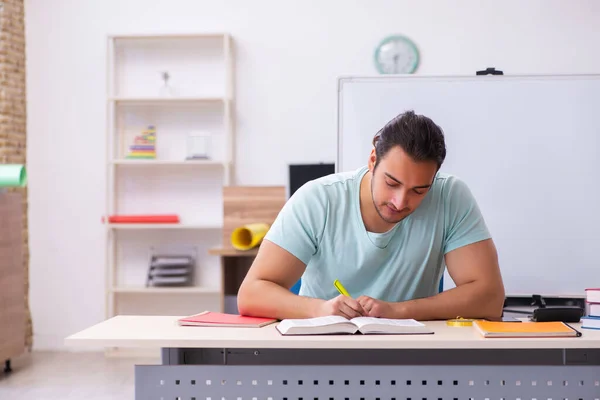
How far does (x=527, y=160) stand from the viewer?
330cm

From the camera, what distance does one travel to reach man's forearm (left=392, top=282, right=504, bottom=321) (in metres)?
1.83

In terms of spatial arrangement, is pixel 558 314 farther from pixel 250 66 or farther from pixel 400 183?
pixel 250 66

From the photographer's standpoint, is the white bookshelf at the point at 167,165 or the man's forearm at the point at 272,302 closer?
the man's forearm at the point at 272,302

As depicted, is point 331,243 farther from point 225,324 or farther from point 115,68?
point 115,68

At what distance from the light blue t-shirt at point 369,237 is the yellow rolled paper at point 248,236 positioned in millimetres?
1934

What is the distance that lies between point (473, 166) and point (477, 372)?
6.19 feet

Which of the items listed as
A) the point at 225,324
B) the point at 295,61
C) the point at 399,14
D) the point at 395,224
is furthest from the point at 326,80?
the point at 225,324

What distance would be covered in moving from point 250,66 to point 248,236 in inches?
53.1

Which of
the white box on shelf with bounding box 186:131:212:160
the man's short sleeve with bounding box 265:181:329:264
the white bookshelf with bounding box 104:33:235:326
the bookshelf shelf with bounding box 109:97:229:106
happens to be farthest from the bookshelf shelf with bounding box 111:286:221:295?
the man's short sleeve with bounding box 265:181:329:264

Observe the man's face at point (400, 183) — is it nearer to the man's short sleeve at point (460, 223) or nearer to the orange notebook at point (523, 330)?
the man's short sleeve at point (460, 223)

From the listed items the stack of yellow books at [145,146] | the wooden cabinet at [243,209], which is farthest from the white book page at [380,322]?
the stack of yellow books at [145,146]

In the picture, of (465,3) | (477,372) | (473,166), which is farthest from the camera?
(465,3)

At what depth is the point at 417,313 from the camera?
1.84 meters

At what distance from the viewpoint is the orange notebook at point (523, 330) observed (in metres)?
1.52
